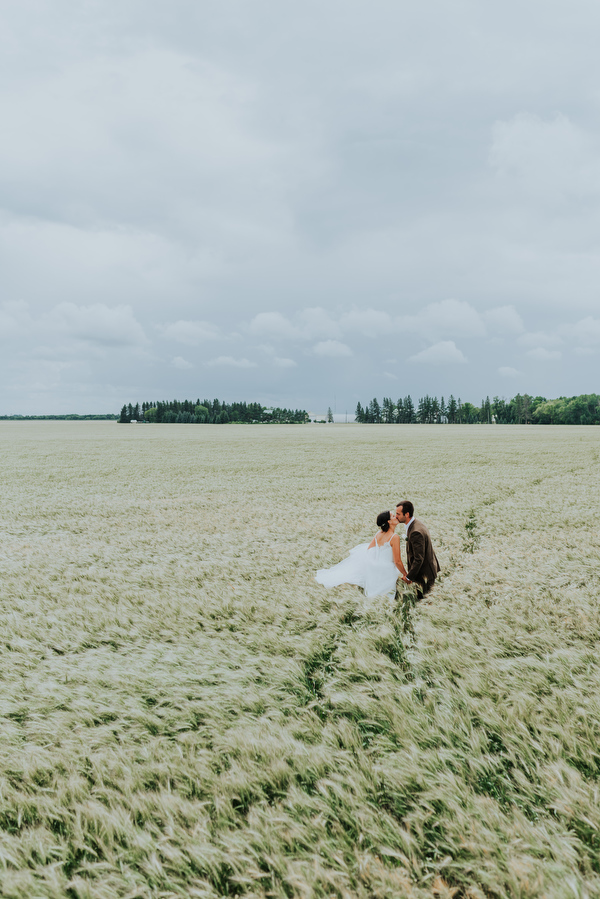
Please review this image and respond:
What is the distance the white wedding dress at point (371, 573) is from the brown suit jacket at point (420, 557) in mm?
410

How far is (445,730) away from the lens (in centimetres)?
386

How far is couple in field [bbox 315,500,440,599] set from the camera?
7.28 meters

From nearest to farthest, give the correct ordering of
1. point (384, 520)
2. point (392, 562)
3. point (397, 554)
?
point (384, 520) < point (397, 554) < point (392, 562)

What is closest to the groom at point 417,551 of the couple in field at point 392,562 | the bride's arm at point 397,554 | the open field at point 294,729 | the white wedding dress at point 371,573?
the couple in field at point 392,562

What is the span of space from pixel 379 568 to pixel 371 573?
0.17 meters

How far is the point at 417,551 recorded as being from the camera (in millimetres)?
7262

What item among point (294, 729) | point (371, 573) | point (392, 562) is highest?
point (392, 562)

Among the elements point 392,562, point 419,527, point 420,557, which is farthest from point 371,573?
point 419,527

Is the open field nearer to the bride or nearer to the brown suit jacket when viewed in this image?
the bride

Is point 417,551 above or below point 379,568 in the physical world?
above

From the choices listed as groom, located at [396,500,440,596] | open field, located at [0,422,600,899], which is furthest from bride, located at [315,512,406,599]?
open field, located at [0,422,600,899]

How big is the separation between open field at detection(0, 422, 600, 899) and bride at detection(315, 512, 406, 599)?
1.17 ft

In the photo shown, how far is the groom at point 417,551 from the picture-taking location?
7.19 meters

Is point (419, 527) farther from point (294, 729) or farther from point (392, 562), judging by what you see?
point (294, 729)
